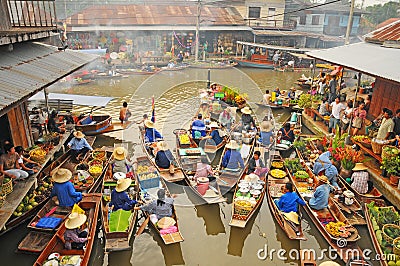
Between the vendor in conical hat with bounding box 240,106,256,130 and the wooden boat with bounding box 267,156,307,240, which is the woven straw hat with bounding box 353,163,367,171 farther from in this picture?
the vendor in conical hat with bounding box 240,106,256,130

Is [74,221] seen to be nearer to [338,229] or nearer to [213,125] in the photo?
[338,229]

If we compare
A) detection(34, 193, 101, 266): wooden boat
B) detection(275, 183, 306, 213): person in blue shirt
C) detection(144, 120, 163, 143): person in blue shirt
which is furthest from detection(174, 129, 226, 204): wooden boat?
detection(34, 193, 101, 266): wooden boat

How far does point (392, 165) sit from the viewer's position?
9.74m

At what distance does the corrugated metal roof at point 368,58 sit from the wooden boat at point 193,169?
6599 millimetres

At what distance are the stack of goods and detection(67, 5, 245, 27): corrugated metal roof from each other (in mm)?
26550

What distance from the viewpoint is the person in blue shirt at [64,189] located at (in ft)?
28.1

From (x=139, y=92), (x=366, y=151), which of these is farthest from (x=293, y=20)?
(x=366, y=151)

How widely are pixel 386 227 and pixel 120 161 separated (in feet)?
28.2

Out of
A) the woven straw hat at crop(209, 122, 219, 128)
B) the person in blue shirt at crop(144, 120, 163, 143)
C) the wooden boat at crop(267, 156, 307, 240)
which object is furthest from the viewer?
the woven straw hat at crop(209, 122, 219, 128)

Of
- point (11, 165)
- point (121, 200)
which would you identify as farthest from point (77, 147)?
point (121, 200)

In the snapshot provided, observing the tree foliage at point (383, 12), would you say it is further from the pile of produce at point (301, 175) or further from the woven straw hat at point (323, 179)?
the woven straw hat at point (323, 179)

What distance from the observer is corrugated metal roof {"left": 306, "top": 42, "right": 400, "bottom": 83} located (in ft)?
34.8

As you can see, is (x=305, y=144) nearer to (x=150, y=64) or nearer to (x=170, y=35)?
(x=150, y=64)

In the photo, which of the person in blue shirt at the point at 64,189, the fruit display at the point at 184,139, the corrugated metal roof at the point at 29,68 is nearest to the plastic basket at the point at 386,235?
the fruit display at the point at 184,139
